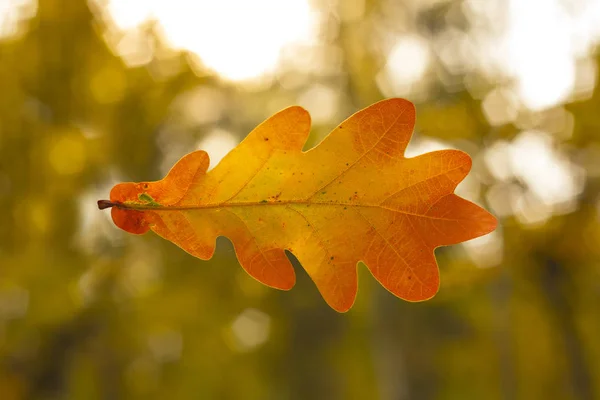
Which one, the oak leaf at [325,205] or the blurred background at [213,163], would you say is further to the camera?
the blurred background at [213,163]

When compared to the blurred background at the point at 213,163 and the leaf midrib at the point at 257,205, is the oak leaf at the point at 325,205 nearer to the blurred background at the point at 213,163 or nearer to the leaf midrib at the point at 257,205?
the leaf midrib at the point at 257,205

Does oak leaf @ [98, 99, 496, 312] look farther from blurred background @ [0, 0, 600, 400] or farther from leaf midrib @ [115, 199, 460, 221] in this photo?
Answer: blurred background @ [0, 0, 600, 400]

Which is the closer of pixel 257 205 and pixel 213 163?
pixel 257 205

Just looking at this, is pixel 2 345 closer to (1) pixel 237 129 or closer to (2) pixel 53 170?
(2) pixel 53 170

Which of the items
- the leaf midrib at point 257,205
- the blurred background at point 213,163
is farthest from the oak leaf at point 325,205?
the blurred background at point 213,163

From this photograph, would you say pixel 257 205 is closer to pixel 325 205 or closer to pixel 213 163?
pixel 325 205

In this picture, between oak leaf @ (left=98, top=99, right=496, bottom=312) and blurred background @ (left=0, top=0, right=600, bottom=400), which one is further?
blurred background @ (left=0, top=0, right=600, bottom=400)

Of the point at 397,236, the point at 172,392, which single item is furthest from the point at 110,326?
the point at 397,236

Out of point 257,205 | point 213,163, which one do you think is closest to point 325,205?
point 257,205

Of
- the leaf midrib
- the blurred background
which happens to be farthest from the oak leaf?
the blurred background
